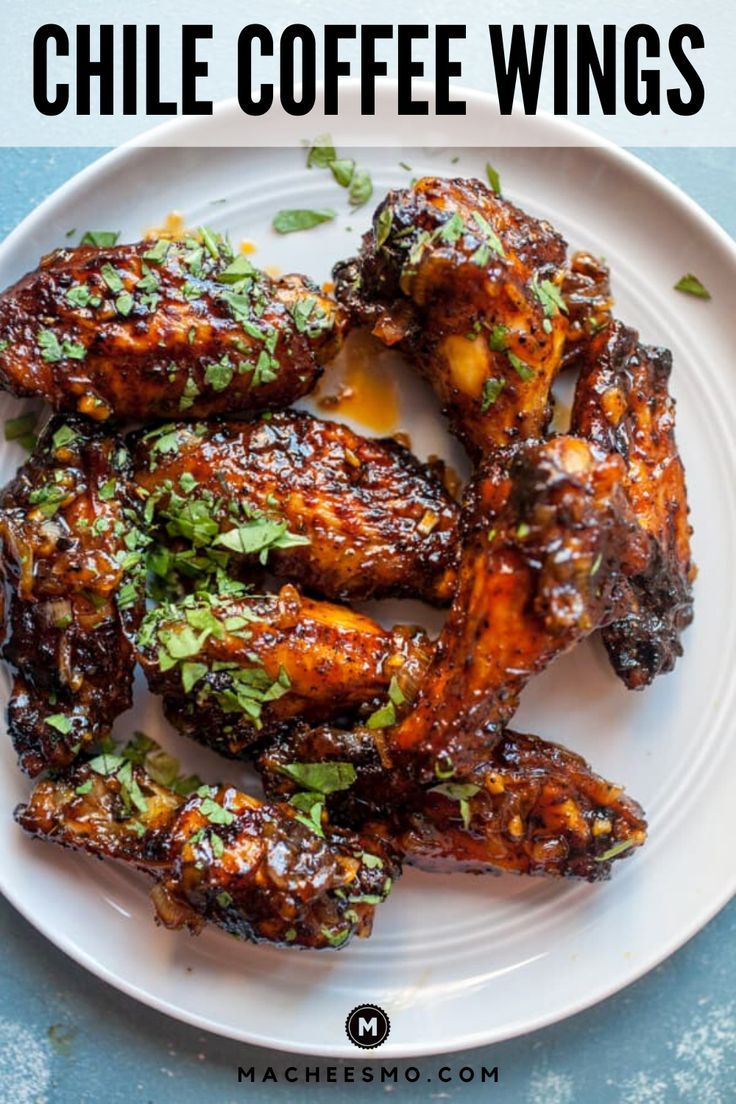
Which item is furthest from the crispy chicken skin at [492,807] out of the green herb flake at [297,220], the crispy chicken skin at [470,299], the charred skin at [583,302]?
the green herb flake at [297,220]

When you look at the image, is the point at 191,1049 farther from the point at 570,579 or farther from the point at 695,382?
the point at 695,382

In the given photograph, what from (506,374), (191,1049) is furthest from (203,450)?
(191,1049)

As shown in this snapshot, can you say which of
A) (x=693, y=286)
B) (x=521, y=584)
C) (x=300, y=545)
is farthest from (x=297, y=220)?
(x=521, y=584)

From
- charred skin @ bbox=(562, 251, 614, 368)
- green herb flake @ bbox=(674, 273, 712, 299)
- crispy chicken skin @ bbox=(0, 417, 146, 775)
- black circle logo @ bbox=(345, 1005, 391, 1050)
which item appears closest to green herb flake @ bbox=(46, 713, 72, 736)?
crispy chicken skin @ bbox=(0, 417, 146, 775)

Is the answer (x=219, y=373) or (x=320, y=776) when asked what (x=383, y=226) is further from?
(x=320, y=776)

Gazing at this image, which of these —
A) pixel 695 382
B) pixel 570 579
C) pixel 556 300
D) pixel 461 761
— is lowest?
pixel 461 761
